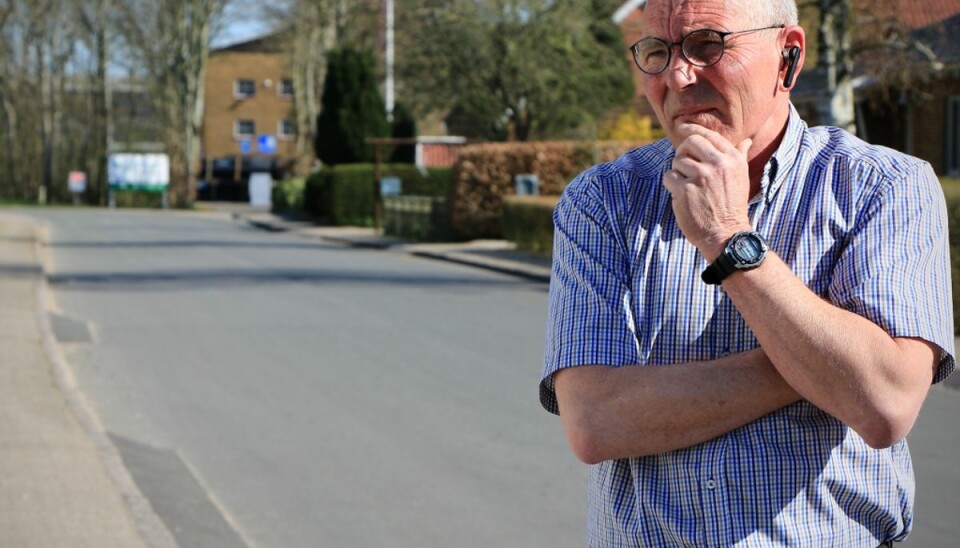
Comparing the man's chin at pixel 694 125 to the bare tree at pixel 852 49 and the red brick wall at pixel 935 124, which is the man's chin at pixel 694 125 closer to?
the bare tree at pixel 852 49

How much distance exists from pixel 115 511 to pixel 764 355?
15.2 ft

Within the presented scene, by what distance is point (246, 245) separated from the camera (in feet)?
95.3

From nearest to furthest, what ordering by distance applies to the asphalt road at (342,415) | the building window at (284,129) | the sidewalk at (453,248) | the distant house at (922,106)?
1. the asphalt road at (342,415)
2. the sidewalk at (453,248)
3. the distant house at (922,106)
4. the building window at (284,129)

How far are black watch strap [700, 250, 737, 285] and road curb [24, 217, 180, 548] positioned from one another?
4.15 meters

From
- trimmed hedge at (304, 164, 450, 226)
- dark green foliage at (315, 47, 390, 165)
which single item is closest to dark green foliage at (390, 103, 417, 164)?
dark green foliage at (315, 47, 390, 165)

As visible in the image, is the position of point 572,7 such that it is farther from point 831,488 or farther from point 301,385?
point 831,488

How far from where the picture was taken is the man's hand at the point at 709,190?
190 centimetres

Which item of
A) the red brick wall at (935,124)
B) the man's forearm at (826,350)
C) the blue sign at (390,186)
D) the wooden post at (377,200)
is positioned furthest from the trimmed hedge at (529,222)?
the man's forearm at (826,350)

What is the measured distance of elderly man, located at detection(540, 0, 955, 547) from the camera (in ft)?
6.14

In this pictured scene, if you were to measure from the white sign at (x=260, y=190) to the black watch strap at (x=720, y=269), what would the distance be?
6171 cm

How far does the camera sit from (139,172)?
6088 centimetres

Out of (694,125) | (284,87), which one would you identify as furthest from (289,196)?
(694,125)

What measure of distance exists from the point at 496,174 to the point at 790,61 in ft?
91.6

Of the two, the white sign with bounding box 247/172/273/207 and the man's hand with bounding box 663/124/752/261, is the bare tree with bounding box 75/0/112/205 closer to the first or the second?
the white sign with bounding box 247/172/273/207
